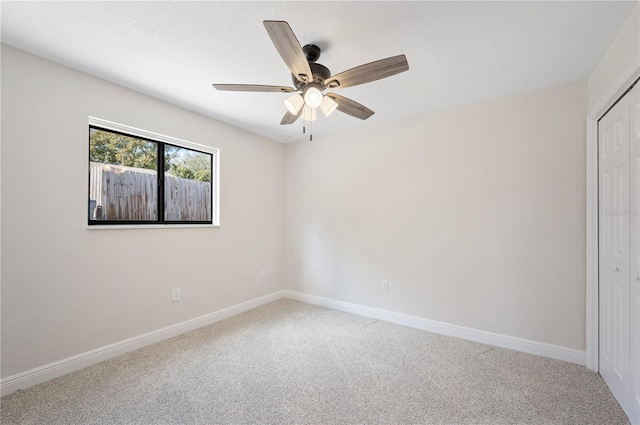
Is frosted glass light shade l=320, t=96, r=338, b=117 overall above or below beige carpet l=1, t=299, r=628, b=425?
above

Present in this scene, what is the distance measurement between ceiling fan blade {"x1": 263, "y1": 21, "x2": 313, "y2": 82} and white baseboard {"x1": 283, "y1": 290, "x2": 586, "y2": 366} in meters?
2.70

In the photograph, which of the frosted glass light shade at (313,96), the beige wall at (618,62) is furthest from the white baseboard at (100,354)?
the beige wall at (618,62)

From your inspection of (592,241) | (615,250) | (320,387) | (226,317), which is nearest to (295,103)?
(320,387)

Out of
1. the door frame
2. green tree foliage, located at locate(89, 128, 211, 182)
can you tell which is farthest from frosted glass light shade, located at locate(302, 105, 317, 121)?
the door frame

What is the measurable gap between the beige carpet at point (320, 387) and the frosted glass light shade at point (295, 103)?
1979 millimetres

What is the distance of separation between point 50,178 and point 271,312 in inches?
100

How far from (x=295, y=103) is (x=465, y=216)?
205cm

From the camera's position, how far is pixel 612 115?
1896 millimetres

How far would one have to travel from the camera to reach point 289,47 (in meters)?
1.40

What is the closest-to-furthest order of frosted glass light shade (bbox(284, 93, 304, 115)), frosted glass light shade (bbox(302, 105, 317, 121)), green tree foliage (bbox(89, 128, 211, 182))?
frosted glass light shade (bbox(284, 93, 304, 115)), frosted glass light shade (bbox(302, 105, 317, 121)), green tree foliage (bbox(89, 128, 211, 182))

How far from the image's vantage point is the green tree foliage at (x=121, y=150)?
2396 mm

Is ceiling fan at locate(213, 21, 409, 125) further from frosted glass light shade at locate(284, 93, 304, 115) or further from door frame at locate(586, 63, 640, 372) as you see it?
door frame at locate(586, 63, 640, 372)

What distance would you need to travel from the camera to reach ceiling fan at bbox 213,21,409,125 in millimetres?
1374

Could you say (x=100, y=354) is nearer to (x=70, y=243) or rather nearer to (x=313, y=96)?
(x=70, y=243)
